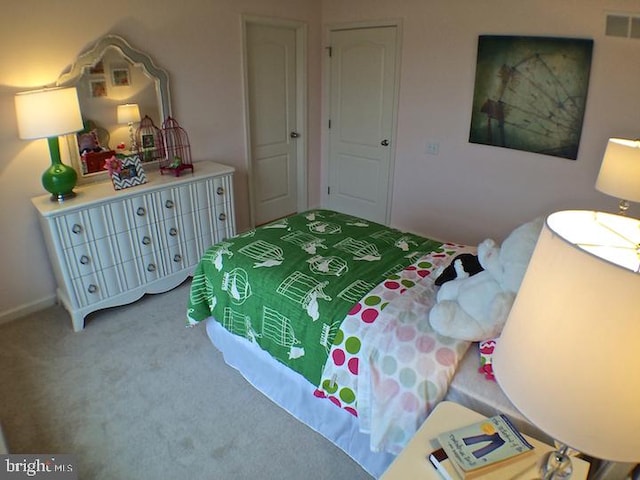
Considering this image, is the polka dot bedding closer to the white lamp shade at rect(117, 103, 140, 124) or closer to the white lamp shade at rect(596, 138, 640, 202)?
the white lamp shade at rect(596, 138, 640, 202)

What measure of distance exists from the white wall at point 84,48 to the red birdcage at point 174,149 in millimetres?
100

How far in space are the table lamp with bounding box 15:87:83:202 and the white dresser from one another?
0.13m

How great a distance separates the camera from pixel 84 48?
296 cm

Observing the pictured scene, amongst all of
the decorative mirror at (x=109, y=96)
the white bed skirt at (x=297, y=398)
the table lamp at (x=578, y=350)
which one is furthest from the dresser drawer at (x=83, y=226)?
the table lamp at (x=578, y=350)

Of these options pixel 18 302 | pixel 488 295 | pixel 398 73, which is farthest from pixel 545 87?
A: pixel 18 302

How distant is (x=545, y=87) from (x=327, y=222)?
201 centimetres

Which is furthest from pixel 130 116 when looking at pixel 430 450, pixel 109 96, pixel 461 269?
pixel 430 450

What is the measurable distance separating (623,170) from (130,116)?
10.8ft

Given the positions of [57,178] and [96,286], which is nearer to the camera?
[57,178]

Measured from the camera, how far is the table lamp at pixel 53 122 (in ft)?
8.50

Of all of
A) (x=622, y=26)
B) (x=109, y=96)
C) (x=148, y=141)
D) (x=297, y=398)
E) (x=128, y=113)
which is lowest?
(x=297, y=398)

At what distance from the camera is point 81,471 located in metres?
1.97

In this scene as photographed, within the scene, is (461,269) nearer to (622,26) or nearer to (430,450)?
(430,450)

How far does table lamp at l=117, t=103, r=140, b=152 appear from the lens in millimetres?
3213
